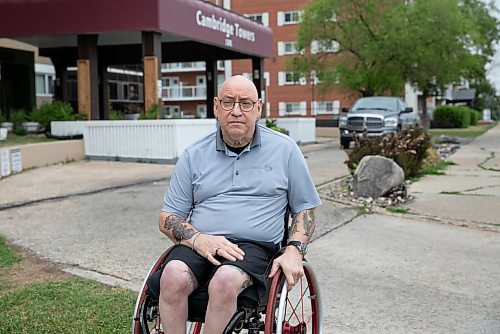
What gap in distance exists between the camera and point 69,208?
8.83 m

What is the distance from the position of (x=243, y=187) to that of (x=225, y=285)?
23.5 inches

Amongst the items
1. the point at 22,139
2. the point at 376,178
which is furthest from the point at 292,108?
the point at 376,178

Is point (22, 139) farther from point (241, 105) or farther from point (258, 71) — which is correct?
point (241, 105)

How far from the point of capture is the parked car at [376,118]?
66.1 ft

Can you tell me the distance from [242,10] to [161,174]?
4346 cm

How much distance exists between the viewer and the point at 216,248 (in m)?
3.13

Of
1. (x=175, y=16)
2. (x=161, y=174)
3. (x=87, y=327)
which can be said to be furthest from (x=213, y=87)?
(x=87, y=327)

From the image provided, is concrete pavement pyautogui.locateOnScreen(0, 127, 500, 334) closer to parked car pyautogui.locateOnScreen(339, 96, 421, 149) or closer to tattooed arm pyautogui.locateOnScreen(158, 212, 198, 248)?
tattooed arm pyautogui.locateOnScreen(158, 212, 198, 248)

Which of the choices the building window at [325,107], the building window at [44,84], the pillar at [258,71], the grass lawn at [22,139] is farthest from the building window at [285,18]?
the grass lawn at [22,139]

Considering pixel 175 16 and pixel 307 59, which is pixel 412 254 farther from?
pixel 307 59

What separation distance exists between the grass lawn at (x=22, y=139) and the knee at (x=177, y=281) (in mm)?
12564

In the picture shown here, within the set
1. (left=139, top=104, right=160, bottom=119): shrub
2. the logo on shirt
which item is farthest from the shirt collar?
(left=139, top=104, right=160, bottom=119): shrub

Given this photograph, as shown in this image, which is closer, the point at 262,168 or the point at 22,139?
the point at 262,168

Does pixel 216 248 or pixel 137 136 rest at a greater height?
pixel 137 136
